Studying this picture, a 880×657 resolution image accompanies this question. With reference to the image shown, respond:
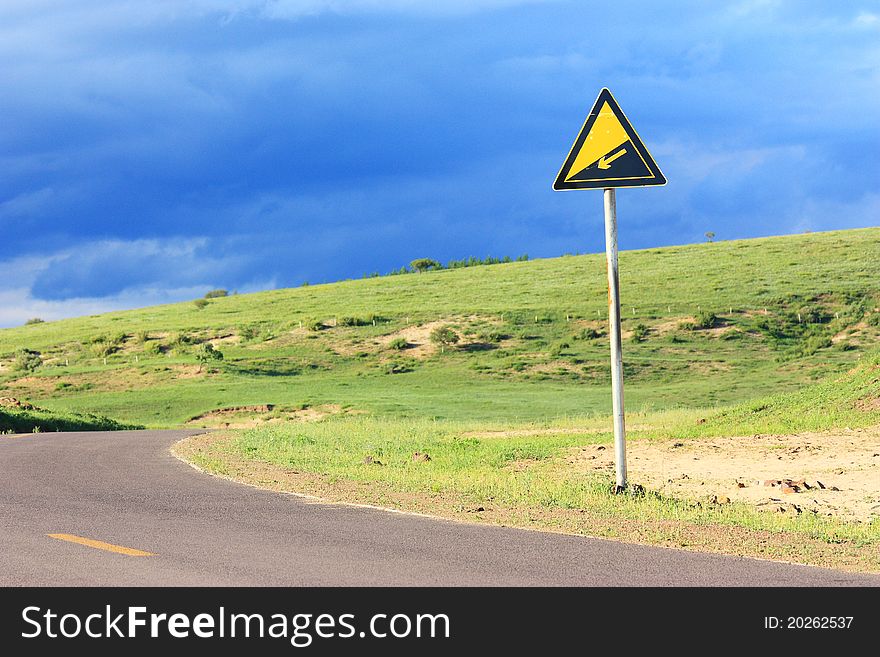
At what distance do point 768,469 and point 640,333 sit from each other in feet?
157

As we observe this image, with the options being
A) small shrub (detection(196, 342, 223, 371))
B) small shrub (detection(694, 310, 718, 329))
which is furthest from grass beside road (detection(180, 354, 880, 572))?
small shrub (detection(196, 342, 223, 371))

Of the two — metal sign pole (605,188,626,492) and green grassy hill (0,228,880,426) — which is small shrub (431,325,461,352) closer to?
green grassy hill (0,228,880,426)

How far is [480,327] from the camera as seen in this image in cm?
6988

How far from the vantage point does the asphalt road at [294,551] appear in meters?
7.89

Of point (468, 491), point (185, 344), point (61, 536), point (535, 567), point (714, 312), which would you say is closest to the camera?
point (535, 567)

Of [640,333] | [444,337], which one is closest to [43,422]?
[444,337]

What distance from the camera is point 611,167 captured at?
13.3 m

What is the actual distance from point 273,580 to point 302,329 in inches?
2656

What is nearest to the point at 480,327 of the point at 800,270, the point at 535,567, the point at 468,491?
the point at 800,270

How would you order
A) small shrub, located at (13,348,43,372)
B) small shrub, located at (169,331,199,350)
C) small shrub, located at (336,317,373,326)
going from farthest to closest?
small shrub, located at (336,317,373,326), small shrub, located at (169,331,199,350), small shrub, located at (13,348,43,372)

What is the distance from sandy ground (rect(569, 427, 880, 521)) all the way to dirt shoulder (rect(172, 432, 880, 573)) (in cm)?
262

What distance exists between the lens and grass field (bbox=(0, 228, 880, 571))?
13227 mm

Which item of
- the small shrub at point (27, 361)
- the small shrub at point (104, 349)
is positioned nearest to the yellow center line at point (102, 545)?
→ the small shrub at point (27, 361)
